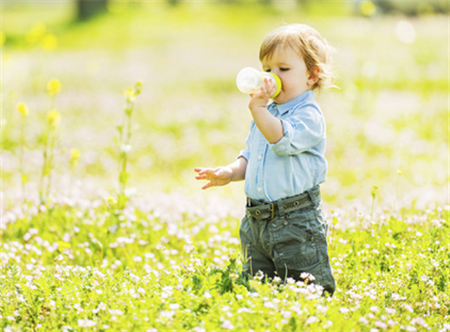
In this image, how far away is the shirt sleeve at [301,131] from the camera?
3.43m

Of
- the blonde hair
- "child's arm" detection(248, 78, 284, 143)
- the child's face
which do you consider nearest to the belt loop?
"child's arm" detection(248, 78, 284, 143)

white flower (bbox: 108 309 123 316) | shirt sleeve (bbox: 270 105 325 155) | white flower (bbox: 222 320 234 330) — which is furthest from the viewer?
shirt sleeve (bbox: 270 105 325 155)

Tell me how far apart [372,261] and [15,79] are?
1277 centimetres

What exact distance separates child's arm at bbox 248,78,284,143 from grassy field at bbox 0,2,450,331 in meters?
0.81

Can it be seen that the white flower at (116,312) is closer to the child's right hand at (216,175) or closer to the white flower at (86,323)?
the white flower at (86,323)

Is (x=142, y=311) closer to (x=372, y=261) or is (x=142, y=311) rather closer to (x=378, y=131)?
(x=372, y=261)

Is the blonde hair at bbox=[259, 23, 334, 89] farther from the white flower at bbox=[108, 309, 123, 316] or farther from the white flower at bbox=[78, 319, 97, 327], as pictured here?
the white flower at bbox=[78, 319, 97, 327]

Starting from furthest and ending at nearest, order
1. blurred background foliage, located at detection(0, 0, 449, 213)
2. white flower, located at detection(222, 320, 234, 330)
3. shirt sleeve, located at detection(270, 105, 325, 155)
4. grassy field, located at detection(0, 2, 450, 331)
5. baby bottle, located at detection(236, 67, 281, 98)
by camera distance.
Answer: blurred background foliage, located at detection(0, 0, 449, 213) < shirt sleeve, located at detection(270, 105, 325, 155) < baby bottle, located at detection(236, 67, 281, 98) < grassy field, located at detection(0, 2, 450, 331) < white flower, located at detection(222, 320, 234, 330)

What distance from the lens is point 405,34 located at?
18109 mm

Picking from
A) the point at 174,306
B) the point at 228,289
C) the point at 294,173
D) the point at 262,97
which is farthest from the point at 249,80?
the point at 174,306

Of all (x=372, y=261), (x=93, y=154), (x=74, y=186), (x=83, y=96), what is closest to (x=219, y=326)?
(x=372, y=261)

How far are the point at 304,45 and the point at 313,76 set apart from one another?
0.24 metres

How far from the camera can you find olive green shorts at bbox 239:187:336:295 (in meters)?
3.59

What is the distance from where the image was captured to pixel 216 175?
12.3 feet
